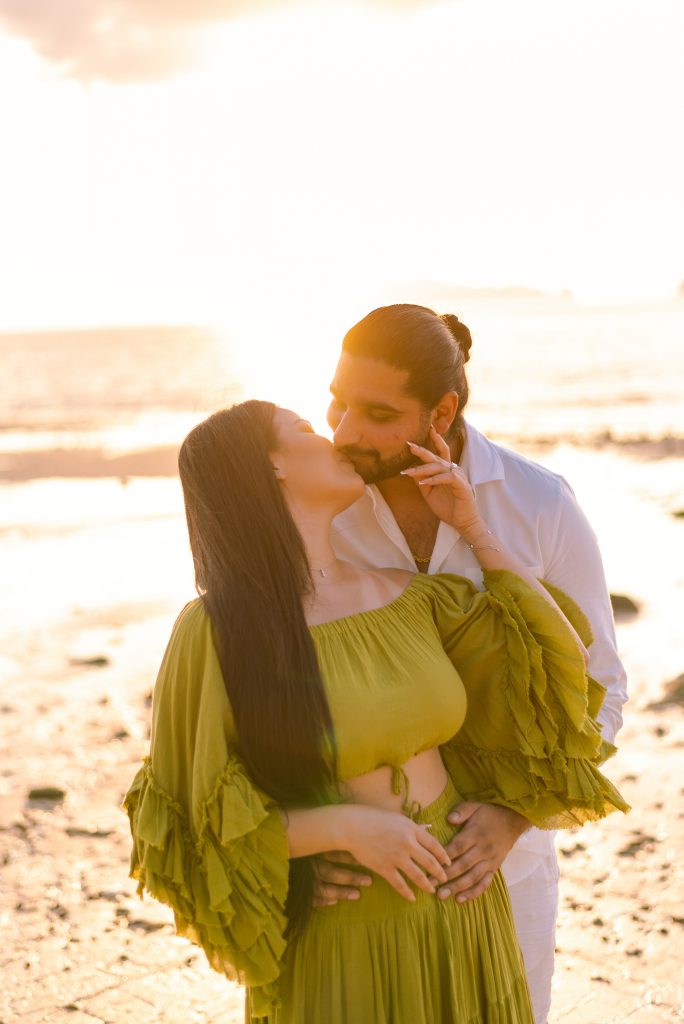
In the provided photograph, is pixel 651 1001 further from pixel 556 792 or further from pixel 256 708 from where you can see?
pixel 256 708

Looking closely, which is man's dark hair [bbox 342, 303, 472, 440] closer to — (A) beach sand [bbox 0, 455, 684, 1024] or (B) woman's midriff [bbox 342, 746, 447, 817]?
(B) woman's midriff [bbox 342, 746, 447, 817]

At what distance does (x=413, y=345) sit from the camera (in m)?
3.62

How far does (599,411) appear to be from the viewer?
1433 inches

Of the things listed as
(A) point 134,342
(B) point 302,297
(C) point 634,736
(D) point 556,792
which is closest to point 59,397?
(C) point 634,736

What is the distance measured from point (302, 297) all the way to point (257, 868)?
175 m

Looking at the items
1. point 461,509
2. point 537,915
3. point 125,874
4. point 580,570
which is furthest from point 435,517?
point 125,874

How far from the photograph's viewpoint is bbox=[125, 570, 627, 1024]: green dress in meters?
2.54

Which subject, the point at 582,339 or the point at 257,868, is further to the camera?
the point at 582,339

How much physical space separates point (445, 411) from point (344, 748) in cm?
151

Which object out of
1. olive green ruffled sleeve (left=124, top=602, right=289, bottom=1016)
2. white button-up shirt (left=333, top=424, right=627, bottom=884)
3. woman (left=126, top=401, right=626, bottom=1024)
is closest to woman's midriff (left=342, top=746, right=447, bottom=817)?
woman (left=126, top=401, right=626, bottom=1024)

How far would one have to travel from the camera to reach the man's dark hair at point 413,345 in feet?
11.8

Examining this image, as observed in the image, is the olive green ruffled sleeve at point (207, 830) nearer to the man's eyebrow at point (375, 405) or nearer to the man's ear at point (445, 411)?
the man's eyebrow at point (375, 405)

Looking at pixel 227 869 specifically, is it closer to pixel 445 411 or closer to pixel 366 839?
pixel 366 839

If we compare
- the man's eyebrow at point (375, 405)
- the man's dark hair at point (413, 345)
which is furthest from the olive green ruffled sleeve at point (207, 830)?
the man's dark hair at point (413, 345)
